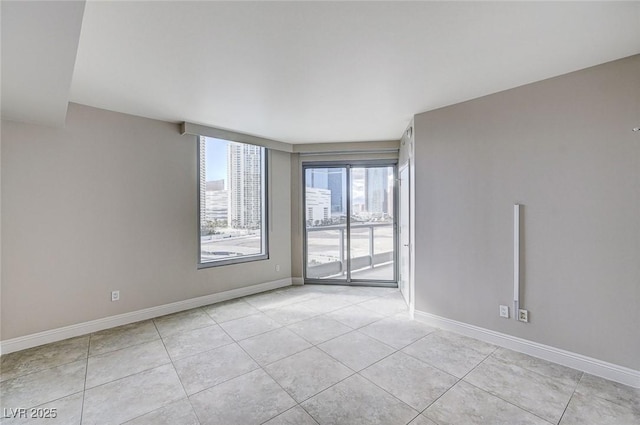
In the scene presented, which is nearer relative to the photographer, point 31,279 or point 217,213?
point 31,279

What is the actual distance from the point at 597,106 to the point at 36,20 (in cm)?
384

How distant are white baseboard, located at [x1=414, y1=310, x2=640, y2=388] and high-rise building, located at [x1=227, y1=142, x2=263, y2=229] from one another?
3.10 m

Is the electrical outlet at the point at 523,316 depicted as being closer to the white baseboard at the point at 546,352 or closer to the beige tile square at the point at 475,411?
the white baseboard at the point at 546,352

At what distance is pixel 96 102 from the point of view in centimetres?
308

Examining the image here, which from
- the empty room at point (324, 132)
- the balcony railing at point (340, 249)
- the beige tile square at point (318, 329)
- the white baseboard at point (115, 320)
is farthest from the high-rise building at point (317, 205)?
the beige tile square at point (318, 329)

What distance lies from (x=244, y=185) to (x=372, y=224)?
240 cm

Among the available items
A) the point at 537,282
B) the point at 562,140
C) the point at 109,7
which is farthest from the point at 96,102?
the point at 537,282

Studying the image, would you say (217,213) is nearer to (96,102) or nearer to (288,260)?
(288,260)

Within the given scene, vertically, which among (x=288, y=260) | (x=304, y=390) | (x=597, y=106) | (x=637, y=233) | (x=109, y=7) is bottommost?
(x=304, y=390)

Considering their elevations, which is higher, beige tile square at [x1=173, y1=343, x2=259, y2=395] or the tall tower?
the tall tower

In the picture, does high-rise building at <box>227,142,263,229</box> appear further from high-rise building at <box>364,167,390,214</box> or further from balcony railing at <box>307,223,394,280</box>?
high-rise building at <box>364,167,390,214</box>

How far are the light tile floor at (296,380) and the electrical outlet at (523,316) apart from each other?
0.34m

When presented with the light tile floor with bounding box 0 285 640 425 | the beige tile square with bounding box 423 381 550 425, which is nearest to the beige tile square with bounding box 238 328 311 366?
the light tile floor with bounding box 0 285 640 425

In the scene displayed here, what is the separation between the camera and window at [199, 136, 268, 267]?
426 centimetres
